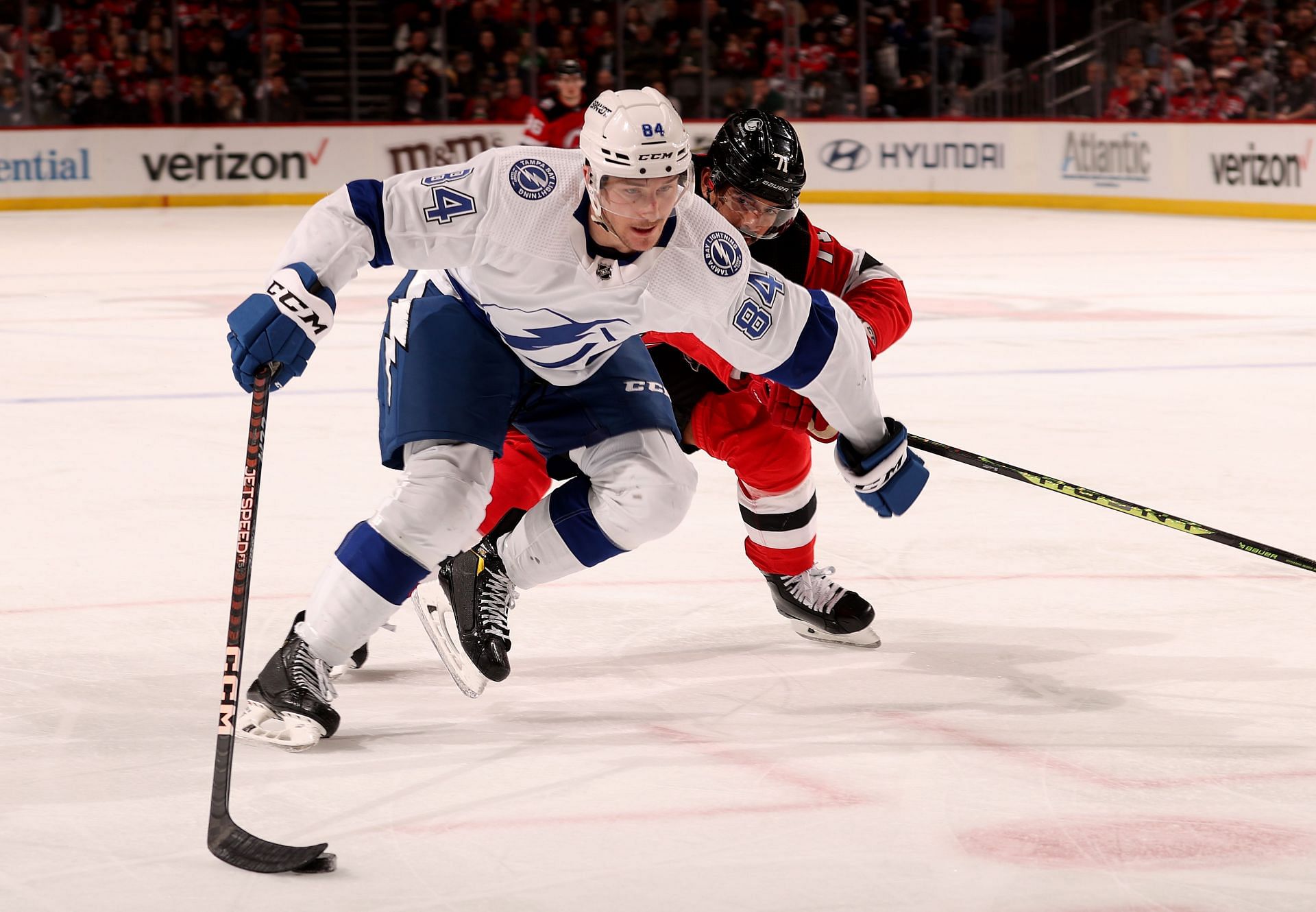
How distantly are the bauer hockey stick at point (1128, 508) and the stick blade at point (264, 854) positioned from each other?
1.51 metres

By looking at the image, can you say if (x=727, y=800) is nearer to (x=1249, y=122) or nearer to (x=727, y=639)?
(x=727, y=639)

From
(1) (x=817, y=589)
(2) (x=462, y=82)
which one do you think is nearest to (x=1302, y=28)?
(2) (x=462, y=82)

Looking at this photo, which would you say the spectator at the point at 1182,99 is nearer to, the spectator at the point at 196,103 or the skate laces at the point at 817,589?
the spectator at the point at 196,103

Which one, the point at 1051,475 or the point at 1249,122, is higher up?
the point at 1249,122

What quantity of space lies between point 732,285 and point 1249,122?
1202cm

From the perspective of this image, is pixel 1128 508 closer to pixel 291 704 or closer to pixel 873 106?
pixel 291 704

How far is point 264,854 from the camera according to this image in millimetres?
2248

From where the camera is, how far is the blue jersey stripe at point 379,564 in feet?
8.89

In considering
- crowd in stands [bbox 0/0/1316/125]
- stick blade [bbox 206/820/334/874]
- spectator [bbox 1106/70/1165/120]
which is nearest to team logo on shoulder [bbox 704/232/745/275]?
stick blade [bbox 206/820/334/874]

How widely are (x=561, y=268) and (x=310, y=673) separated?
769mm

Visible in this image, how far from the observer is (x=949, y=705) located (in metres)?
3.01

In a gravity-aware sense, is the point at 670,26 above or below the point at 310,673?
above

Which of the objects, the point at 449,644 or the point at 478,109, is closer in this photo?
the point at 449,644

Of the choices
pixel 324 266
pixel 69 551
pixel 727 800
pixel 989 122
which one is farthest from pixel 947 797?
pixel 989 122
